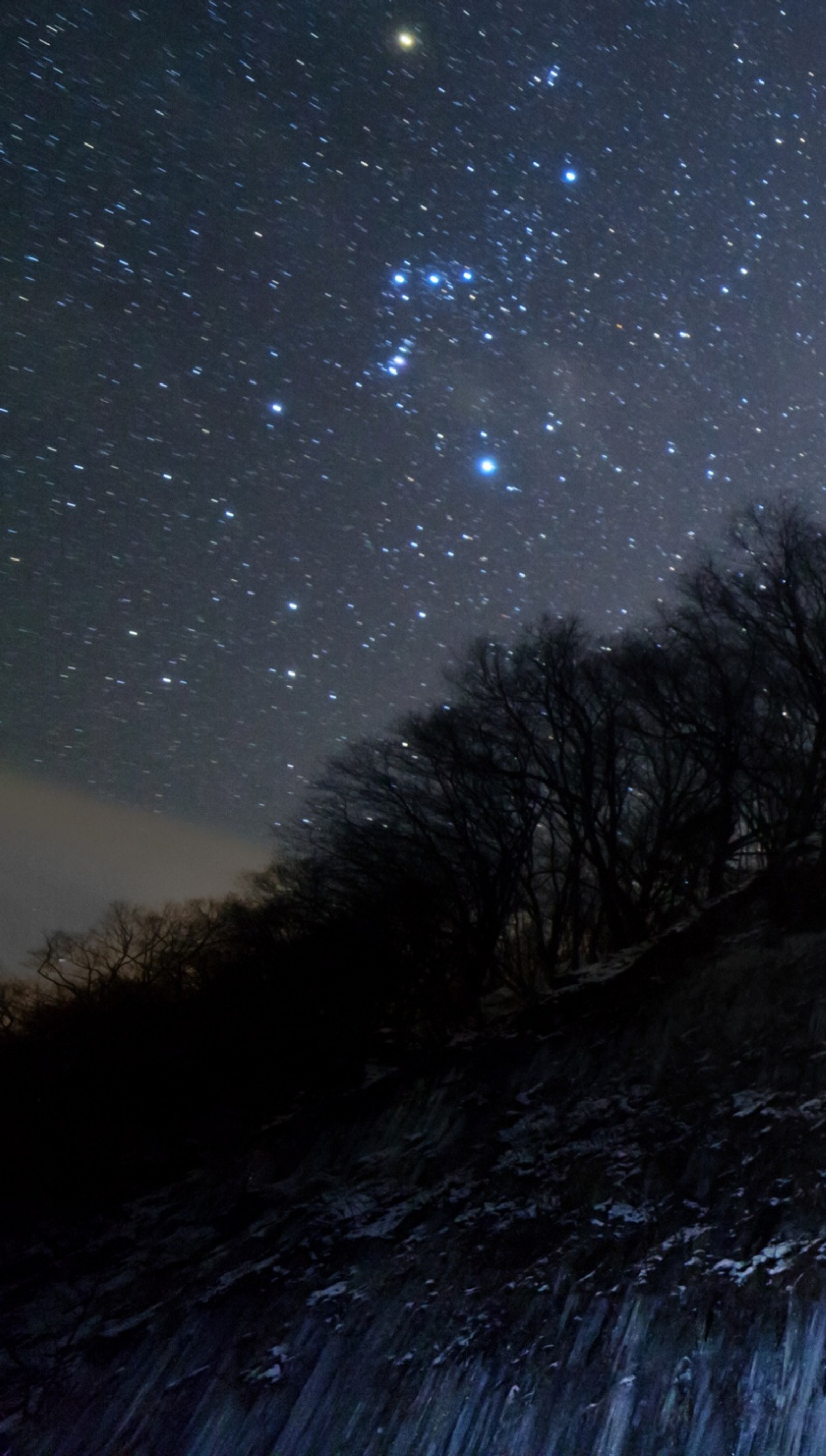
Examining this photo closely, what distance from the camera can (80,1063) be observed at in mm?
25938

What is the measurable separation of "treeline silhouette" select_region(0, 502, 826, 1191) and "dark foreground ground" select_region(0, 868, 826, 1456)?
570cm

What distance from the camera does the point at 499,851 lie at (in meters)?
27.2

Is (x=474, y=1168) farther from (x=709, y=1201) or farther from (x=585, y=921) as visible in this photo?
(x=585, y=921)

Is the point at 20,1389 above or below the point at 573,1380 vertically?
above

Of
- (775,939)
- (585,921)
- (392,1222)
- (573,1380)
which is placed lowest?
(573,1380)

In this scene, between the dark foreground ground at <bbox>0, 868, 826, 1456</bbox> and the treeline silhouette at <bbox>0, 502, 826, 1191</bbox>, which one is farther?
the treeline silhouette at <bbox>0, 502, 826, 1191</bbox>

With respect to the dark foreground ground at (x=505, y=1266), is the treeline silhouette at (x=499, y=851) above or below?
above

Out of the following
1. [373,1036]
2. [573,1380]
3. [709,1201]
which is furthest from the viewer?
[373,1036]

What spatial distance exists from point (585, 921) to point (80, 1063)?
14.5m

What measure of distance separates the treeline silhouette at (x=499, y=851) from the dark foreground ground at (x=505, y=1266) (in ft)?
18.7

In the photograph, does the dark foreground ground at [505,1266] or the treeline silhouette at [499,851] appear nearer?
the dark foreground ground at [505,1266]

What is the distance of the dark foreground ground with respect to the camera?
30.6 ft

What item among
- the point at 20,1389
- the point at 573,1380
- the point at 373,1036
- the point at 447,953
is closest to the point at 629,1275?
the point at 573,1380

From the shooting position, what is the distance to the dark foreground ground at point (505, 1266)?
30.6ft
